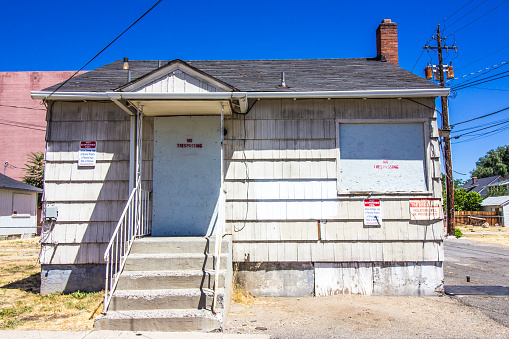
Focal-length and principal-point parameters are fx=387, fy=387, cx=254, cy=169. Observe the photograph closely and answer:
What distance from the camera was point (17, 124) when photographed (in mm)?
30688

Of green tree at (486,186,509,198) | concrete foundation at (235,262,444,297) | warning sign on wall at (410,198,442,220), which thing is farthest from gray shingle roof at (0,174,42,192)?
green tree at (486,186,509,198)

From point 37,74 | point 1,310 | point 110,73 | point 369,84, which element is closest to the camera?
point 1,310

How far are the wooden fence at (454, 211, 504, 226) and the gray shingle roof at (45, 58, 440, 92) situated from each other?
3217 cm

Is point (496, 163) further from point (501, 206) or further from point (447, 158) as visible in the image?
point (447, 158)

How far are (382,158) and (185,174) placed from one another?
360cm

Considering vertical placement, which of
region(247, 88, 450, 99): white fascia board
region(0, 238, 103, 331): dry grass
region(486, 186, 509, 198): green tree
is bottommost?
region(0, 238, 103, 331): dry grass

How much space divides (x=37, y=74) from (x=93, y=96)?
97.2 feet

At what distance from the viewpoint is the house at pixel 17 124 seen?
100ft

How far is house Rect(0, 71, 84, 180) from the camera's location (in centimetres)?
3050

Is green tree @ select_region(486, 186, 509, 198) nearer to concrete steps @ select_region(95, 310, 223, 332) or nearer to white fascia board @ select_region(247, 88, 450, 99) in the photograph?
white fascia board @ select_region(247, 88, 450, 99)

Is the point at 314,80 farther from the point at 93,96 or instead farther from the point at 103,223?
the point at 103,223

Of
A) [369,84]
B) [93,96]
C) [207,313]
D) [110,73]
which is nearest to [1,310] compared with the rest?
[207,313]

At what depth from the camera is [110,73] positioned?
8195 millimetres

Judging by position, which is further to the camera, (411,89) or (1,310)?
(411,89)
